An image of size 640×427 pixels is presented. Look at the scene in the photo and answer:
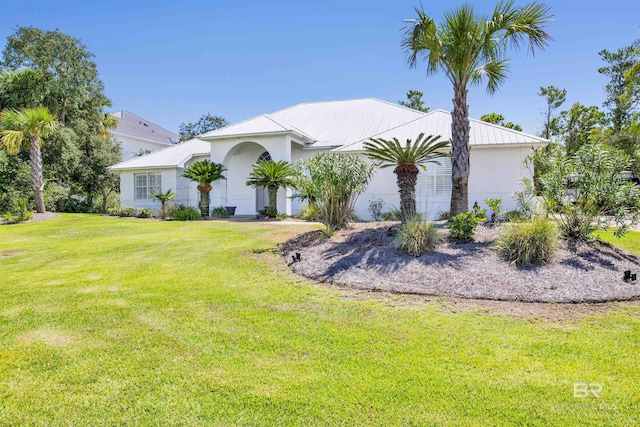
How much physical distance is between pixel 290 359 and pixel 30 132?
23.6 meters

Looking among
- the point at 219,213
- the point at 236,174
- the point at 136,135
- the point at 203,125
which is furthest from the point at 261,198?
the point at 203,125

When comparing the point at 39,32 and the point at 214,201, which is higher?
the point at 39,32

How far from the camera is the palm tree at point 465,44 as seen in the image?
30.6 feet

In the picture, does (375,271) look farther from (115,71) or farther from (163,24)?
(115,71)

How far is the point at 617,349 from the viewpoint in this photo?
3928mm

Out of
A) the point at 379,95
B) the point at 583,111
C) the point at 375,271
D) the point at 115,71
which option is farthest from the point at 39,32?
the point at 583,111

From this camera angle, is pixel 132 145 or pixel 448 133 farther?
pixel 132 145

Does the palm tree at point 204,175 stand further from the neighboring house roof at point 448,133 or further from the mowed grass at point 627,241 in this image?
the mowed grass at point 627,241

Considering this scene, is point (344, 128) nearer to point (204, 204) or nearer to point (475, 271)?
point (204, 204)

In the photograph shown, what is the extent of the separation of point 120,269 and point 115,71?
26.4 meters

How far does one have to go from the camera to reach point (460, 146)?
10.3 metres

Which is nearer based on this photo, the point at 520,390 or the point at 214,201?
the point at 520,390

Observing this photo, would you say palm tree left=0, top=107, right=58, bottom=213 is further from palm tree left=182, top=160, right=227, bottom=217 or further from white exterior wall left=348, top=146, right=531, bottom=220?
white exterior wall left=348, top=146, right=531, bottom=220

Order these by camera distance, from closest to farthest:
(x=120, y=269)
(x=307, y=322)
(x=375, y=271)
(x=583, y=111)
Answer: (x=307, y=322), (x=375, y=271), (x=120, y=269), (x=583, y=111)
